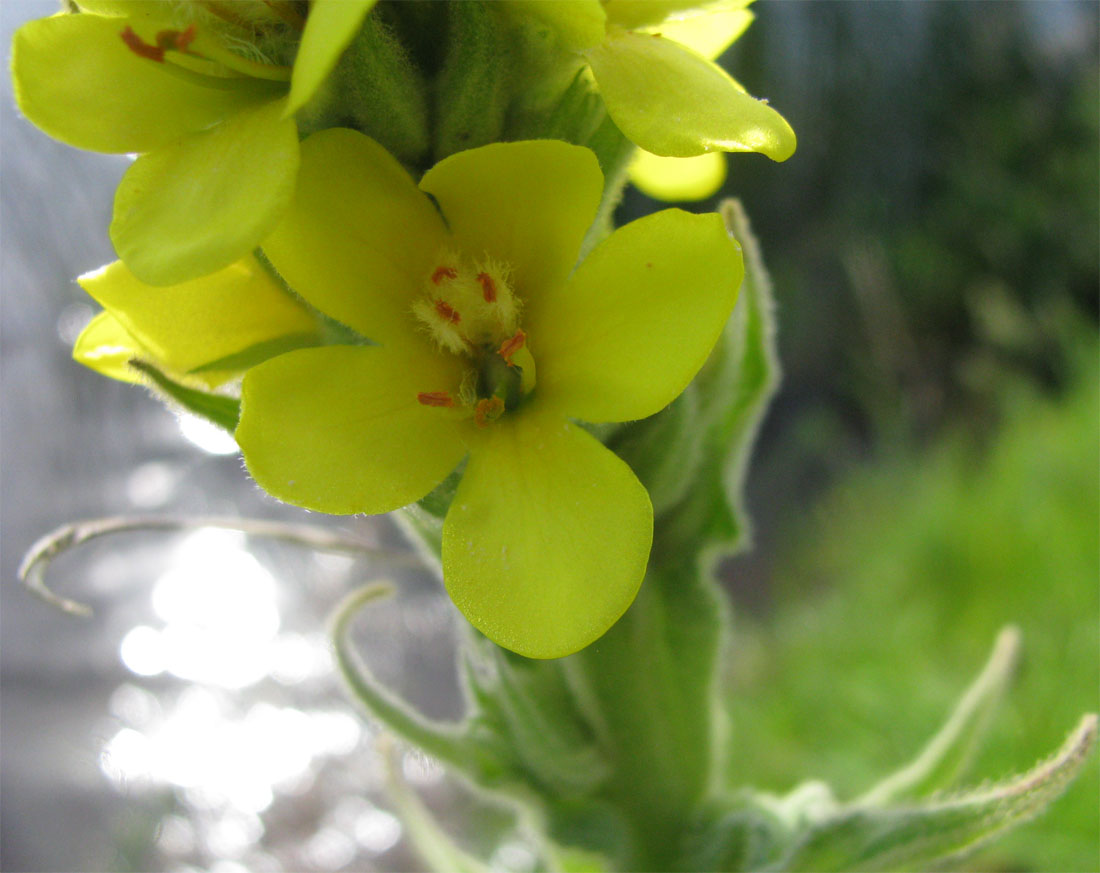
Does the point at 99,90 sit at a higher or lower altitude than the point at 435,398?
higher

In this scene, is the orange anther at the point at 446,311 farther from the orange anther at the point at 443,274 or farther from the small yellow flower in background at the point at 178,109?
the small yellow flower in background at the point at 178,109

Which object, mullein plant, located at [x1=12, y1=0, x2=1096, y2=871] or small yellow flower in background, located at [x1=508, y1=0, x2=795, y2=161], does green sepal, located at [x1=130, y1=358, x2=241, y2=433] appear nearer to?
mullein plant, located at [x1=12, y1=0, x2=1096, y2=871]

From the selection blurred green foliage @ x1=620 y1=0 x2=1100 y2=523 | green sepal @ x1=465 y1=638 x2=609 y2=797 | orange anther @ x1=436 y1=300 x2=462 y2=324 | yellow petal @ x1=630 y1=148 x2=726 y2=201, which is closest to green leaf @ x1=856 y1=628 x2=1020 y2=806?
green sepal @ x1=465 y1=638 x2=609 y2=797

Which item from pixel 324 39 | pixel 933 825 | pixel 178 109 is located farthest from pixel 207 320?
pixel 933 825

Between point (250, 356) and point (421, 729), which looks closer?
point (250, 356)

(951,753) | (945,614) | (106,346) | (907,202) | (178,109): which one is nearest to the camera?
(178,109)

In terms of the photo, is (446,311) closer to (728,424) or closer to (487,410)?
(487,410)

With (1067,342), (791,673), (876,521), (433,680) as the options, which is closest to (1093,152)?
(1067,342)
